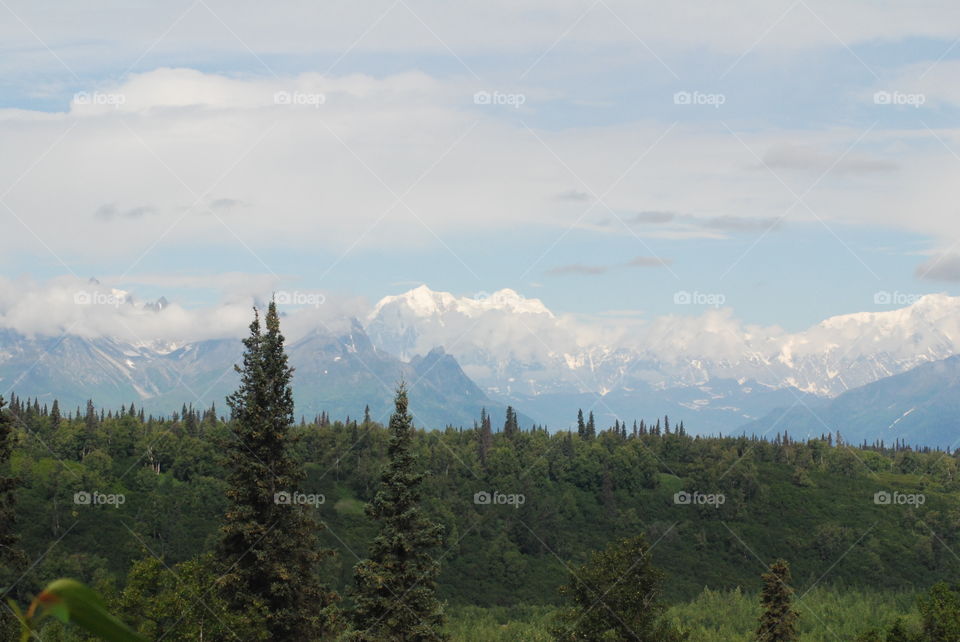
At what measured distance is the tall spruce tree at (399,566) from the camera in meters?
45.8

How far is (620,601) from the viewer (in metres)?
63.9

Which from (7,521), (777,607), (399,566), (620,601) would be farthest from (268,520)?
(777,607)

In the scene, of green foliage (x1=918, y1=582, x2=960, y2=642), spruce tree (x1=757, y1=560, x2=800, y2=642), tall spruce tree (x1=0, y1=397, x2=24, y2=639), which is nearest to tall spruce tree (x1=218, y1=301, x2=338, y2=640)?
tall spruce tree (x1=0, y1=397, x2=24, y2=639)

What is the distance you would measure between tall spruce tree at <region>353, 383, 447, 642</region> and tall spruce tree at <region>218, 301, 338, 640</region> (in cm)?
281

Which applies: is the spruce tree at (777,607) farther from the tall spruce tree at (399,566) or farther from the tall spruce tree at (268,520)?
the tall spruce tree at (268,520)

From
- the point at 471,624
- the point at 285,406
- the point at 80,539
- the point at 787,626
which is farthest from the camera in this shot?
the point at 80,539

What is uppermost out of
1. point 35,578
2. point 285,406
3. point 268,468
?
point 285,406

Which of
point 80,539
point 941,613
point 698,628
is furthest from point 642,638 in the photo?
point 80,539

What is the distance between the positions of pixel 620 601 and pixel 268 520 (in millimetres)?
27211

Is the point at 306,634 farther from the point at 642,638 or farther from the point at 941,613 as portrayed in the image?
the point at 941,613

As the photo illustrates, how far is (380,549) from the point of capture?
153 ft

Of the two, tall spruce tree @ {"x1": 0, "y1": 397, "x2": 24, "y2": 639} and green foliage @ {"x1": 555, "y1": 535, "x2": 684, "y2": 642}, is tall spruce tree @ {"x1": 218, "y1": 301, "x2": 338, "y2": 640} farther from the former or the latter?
green foliage @ {"x1": 555, "y1": 535, "x2": 684, "y2": 642}

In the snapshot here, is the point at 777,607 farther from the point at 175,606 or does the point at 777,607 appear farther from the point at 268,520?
the point at 175,606

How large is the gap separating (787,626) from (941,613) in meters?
11.9
